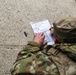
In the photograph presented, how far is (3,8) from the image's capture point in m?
2.34

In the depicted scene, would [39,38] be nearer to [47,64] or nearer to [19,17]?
[19,17]

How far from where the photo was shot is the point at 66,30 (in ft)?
6.13

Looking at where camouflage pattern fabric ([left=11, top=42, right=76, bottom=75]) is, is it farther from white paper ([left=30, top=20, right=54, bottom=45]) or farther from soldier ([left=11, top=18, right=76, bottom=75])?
white paper ([left=30, top=20, right=54, bottom=45])

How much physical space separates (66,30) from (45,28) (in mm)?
427

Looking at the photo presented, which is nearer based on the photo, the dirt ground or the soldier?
the soldier

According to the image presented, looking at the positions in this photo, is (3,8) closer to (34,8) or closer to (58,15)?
(34,8)

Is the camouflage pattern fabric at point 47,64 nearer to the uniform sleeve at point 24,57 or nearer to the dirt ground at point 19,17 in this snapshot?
the uniform sleeve at point 24,57

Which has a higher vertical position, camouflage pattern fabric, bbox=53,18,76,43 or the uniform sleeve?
camouflage pattern fabric, bbox=53,18,76,43

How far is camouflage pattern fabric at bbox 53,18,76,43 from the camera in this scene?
1864 millimetres

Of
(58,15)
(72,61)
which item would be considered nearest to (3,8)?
(58,15)

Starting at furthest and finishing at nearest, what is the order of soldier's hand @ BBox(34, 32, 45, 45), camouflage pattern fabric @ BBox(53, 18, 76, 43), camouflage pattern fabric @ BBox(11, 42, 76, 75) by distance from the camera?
soldier's hand @ BBox(34, 32, 45, 45) → camouflage pattern fabric @ BBox(53, 18, 76, 43) → camouflage pattern fabric @ BBox(11, 42, 76, 75)

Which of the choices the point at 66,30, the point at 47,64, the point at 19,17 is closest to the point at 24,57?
the point at 47,64

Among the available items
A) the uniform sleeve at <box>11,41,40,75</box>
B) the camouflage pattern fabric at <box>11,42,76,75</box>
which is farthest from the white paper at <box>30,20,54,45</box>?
the camouflage pattern fabric at <box>11,42,76,75</box>

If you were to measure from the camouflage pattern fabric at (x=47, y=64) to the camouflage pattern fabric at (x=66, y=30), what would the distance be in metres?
0.08
